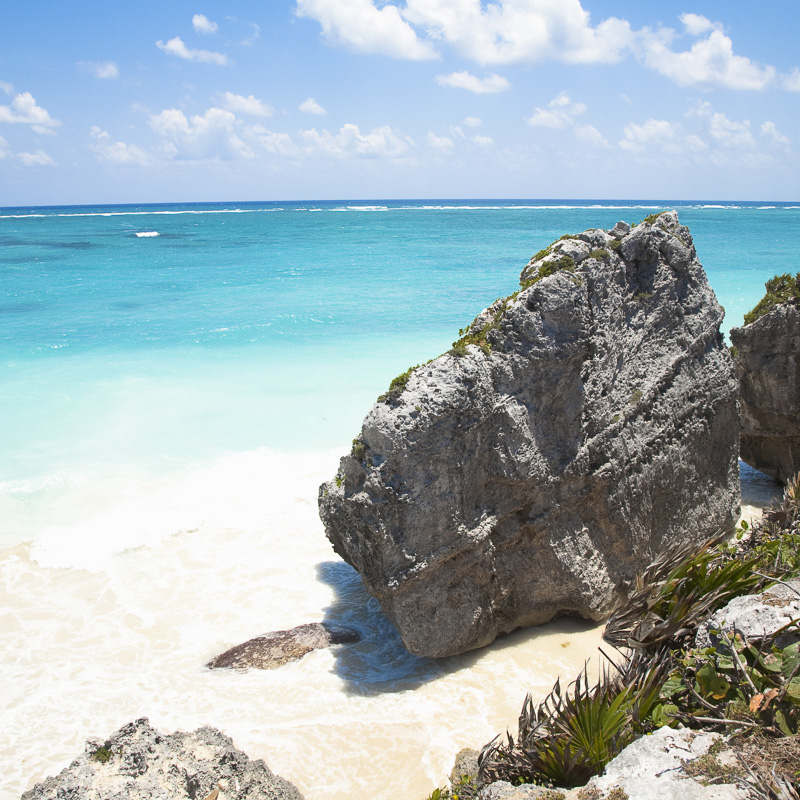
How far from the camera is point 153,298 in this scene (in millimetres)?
29312

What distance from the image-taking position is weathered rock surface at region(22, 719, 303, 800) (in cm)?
437

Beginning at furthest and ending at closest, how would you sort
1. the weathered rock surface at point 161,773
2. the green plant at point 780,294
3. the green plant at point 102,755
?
1. the green plant at point 780,294
2. the green plant at point 102,755
3. the weathered rock surface at point 161,773

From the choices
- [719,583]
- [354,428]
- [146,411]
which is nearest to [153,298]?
[146,411]

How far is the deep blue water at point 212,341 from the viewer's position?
525 inches

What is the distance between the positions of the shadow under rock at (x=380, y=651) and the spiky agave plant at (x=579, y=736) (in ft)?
6.74

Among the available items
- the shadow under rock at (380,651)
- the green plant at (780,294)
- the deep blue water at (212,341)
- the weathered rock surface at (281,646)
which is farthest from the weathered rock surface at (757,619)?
the deep blue water at (212,341)

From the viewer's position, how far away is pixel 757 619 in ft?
15.6

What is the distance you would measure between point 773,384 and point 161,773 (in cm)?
897

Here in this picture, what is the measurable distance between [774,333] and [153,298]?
83.1 ft

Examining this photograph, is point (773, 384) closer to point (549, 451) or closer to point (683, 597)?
point (549, 451)

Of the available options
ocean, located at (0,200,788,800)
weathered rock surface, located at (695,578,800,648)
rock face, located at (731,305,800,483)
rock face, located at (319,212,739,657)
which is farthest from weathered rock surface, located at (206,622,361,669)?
rock face, located at (731,305,800,483)

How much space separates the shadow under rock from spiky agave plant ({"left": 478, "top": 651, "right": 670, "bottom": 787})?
6.74 feet

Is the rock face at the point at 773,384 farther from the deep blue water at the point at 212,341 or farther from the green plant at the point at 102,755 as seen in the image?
the green plant at the point at 102,755

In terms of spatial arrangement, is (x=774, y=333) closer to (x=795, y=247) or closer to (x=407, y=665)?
(x=407, y=665)
